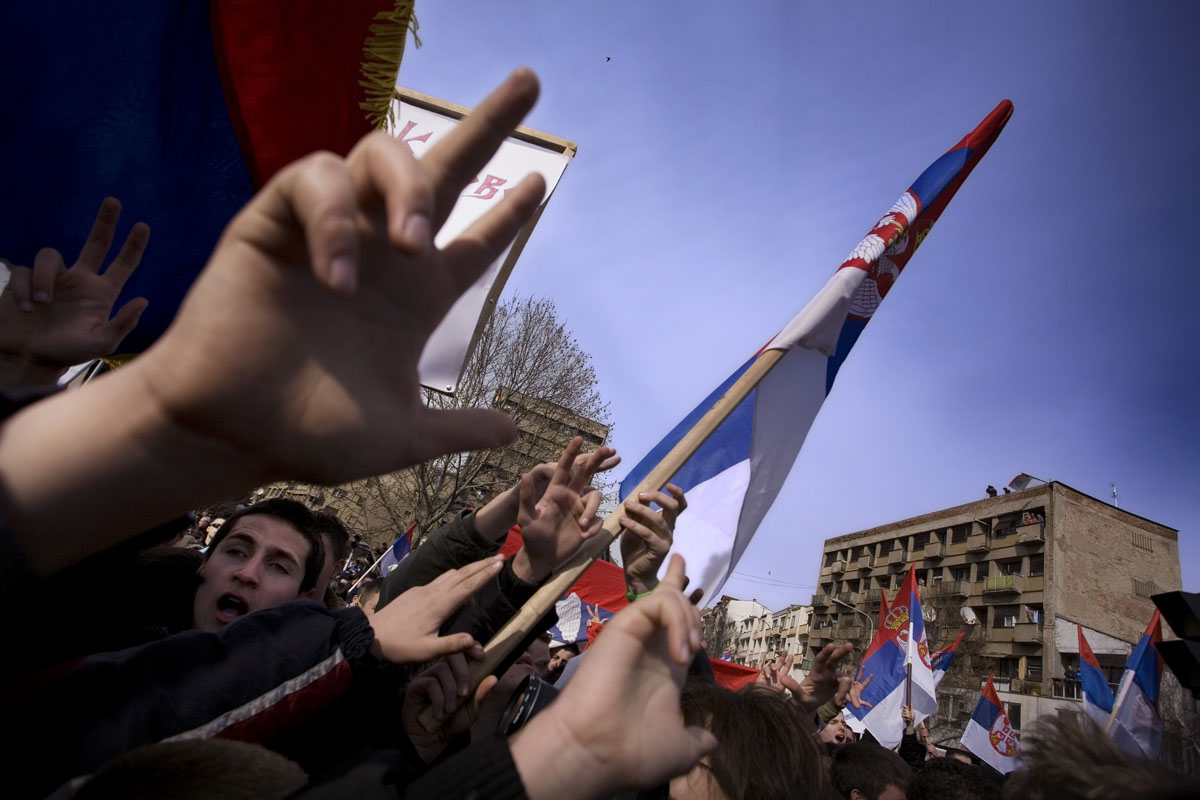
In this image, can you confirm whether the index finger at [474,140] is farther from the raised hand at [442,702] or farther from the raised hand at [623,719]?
the raised hand at [442,702]

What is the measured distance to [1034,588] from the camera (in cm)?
4034

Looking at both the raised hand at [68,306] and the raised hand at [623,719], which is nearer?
the raised hand at [623,719]

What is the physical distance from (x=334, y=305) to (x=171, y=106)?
69.7 inches

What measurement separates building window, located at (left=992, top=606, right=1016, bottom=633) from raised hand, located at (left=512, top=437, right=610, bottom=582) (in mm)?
47336

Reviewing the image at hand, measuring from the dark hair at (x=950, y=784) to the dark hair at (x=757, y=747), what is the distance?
132 centimetres

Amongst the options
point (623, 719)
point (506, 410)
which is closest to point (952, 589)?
point (506, 410)

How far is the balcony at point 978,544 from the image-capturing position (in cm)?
4506

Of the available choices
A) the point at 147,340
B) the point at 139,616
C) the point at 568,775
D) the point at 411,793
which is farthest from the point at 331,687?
the point at 147,340

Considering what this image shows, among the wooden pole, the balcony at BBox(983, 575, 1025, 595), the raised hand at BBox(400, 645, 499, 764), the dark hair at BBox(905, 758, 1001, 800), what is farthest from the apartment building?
the raised hand at BBox(400, 645, 499, 764)

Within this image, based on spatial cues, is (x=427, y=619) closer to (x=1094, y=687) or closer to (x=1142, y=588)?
(x=1094, y=687)

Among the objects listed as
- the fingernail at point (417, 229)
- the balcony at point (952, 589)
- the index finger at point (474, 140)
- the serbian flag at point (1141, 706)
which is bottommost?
the fingernail at point (417, 229)

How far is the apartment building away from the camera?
36719 mm

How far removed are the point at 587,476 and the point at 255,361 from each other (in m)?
1.57

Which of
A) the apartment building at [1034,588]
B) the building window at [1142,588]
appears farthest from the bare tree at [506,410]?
the building window at [1142,588]
